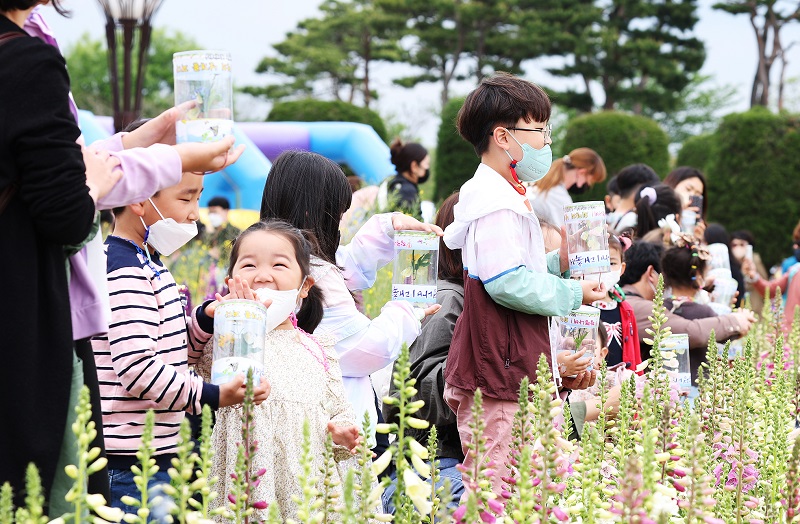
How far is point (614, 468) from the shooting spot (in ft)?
8.80

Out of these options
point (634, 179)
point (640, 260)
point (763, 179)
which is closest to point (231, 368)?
point (640, 260)

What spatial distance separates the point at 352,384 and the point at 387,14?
40.7 meters

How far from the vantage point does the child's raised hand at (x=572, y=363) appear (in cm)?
368

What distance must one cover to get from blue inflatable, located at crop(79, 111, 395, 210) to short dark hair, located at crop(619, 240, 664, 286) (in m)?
12.2

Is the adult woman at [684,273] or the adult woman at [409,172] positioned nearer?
the adult woman at [684,273]

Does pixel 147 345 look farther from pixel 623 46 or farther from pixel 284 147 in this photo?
pixel 623 46

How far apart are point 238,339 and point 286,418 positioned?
0.49 meters

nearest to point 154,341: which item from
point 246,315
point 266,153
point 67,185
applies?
point 246,315

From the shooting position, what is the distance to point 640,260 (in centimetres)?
584

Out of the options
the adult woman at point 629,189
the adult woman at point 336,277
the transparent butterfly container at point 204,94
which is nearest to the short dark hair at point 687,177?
the adult woman at point 629,189

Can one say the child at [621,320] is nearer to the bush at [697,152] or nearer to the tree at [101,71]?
the bush at [697,152]

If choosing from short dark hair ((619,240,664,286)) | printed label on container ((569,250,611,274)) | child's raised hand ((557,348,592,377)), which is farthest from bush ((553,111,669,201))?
printed label on container ((569,250,611,274))

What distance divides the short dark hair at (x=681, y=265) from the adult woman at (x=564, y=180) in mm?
1477

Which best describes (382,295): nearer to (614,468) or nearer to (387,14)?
(614,468)
